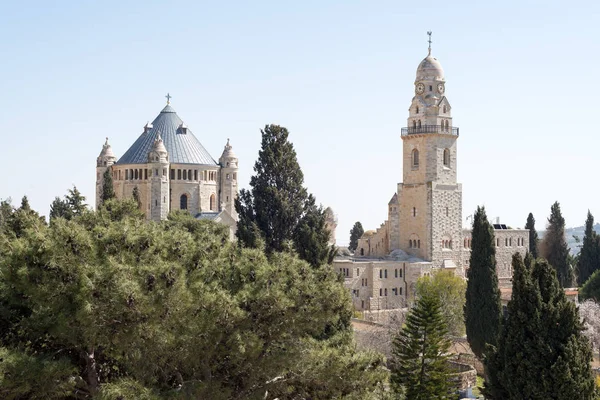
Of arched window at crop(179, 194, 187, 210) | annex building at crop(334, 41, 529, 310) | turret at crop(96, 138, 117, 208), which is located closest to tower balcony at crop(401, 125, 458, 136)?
annex building at crop(334, 41, 529, 310)

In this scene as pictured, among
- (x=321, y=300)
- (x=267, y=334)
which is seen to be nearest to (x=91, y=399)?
(x=267, y=334)

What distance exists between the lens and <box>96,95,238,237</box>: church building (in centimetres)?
8044

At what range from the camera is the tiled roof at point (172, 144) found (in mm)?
83625

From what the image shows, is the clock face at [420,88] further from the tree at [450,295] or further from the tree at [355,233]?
the tree at [355,233]

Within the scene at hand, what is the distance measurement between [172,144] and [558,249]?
118 ft

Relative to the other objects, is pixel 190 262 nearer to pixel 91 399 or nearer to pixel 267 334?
pixel 267 334

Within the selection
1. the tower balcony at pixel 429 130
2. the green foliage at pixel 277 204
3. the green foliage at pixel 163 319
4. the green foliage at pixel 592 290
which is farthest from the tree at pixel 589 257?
the green foliage at pixel 163 319

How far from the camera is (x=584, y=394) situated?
24.4m

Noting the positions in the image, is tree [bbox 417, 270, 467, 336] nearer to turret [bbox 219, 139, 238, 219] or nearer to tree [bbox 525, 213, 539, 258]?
tree [bbox 525, 213, 539, 258]

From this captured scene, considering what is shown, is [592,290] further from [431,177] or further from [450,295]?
[431,177]

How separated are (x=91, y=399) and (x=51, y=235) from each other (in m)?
4.17

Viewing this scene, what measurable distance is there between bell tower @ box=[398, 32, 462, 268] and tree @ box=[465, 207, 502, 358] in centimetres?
3039

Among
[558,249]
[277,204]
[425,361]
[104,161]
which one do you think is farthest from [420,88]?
[425,361]

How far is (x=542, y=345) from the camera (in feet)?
80.6
